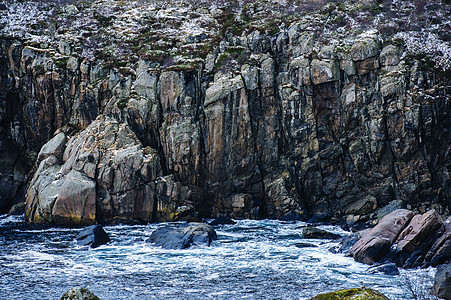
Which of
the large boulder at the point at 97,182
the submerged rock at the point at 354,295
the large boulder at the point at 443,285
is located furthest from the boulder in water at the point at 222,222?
the submerged rock at the point at 354,295

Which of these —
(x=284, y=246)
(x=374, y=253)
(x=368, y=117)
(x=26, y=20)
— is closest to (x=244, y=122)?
(x=368, y=117)

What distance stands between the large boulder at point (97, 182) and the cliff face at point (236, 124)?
0.14 metres

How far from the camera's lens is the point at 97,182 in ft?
122

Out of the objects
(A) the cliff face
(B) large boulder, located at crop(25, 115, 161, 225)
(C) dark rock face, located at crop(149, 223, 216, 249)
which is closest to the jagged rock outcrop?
(C) dark rock face, located at crop(149, 223, 216, 249)

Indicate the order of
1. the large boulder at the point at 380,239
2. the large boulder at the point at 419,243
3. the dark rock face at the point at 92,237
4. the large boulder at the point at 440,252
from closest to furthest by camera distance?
the large boulder at the point at 440,252 → the large boulder at the point at 419,243 → the large boulder at the point at 380,239 → the dark rock face at the point at 92,237

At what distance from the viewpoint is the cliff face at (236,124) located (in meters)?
37.3

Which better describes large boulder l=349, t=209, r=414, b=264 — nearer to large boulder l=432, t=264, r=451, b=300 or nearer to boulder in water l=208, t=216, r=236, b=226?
large boulder l=432, t=264, r=451, b=300

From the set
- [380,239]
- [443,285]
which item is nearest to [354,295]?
[443,285]

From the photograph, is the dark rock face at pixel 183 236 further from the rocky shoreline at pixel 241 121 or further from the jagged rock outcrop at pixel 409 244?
the jagged rock outcrop at pixel 409 244

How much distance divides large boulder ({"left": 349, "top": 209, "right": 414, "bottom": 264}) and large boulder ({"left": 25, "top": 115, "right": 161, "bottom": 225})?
20.9 meters

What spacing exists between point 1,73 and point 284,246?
41.0 m

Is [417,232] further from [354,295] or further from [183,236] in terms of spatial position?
[183,236]

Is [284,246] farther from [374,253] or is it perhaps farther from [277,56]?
[277,56]

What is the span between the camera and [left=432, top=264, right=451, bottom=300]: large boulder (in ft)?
60.4
